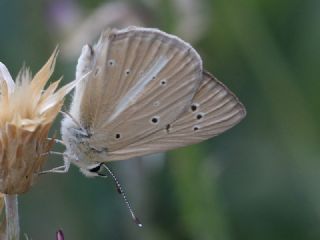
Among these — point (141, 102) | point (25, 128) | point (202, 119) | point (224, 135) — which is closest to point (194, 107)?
point (202, 119)

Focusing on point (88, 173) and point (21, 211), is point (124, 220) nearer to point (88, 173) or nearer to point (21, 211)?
point (21, 211)

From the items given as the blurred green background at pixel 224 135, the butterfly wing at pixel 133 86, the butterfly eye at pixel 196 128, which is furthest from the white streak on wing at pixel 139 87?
the blurred green background at pixel 224 135

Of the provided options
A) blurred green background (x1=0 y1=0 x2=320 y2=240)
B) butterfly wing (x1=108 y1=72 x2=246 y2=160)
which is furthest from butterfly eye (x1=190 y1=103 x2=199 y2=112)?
blurred green background (x1=0 y1=0 x2=320 y2=240)

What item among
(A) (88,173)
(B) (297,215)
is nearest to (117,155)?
(A) (88,173)

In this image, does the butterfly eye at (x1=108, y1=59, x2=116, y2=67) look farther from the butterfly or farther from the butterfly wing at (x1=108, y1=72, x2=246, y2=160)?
the butterfly wing at (x1=108, y1=72, x2=246, y2=160)

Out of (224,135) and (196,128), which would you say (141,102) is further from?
(224,135)
